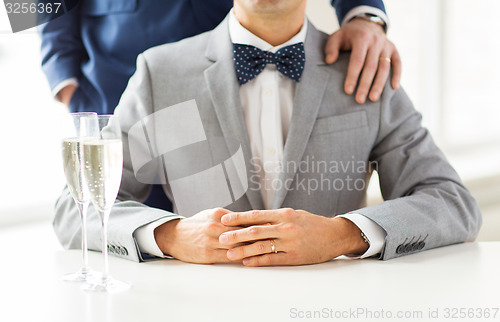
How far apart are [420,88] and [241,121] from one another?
2868 mm

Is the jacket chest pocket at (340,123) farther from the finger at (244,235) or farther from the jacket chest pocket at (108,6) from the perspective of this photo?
the jacket chest pocket at (108,6)

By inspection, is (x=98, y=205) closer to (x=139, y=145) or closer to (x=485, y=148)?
(x=139, y=145)

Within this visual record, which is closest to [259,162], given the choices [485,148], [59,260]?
[59,260]

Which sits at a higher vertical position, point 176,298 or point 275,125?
point 275,125

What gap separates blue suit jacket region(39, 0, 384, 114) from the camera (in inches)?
80.7

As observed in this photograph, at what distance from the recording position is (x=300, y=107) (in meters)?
1.69

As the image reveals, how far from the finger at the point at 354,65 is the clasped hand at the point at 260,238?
0.50 metres

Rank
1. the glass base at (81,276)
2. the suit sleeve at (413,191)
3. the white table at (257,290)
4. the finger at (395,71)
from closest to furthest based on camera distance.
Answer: the white table at (257,290) → the glass base at (81,276) → the suit sleeve at (413,191) → the finger at (395,71)

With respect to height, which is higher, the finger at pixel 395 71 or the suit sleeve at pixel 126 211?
the finger at pixel 395 71

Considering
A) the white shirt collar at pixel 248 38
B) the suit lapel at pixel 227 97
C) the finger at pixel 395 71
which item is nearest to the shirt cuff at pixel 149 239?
the suit lapel at pixel 227 97

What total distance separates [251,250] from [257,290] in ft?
0.54

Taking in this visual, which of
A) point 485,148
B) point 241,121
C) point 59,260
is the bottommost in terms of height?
A: point 485,148

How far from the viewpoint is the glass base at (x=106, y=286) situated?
1.07 meters

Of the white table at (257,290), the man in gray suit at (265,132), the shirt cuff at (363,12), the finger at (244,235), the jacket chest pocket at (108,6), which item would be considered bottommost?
the white table at (257,290)
